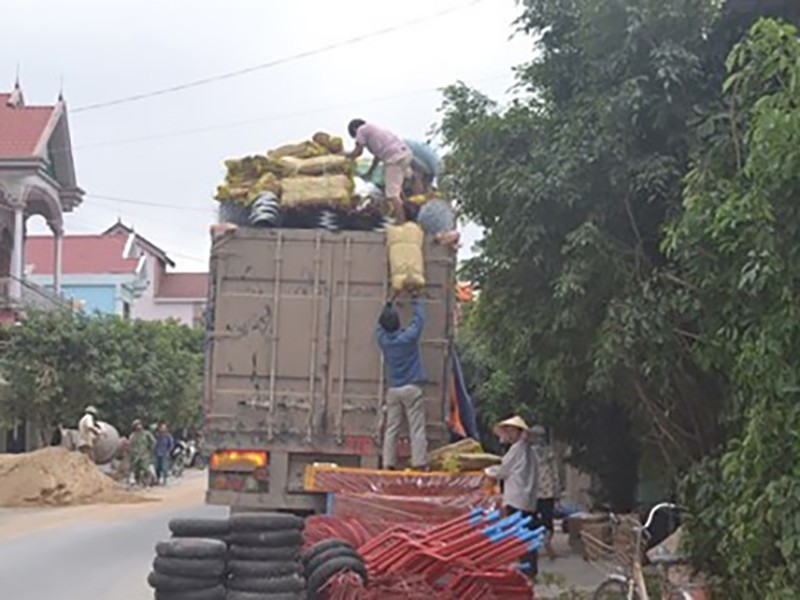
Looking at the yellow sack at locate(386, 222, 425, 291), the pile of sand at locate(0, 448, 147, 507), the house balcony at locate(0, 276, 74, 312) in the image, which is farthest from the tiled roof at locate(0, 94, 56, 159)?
the yellow sack at locate(386, 222, 425, 291)

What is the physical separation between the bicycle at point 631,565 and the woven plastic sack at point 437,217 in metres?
3.18

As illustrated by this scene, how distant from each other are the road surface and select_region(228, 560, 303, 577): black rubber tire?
12.5ft

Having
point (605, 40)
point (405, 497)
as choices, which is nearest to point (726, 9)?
point (605, 40)

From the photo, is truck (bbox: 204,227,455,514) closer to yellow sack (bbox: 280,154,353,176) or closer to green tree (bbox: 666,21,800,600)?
yellow sack (bbox: 280,154,353,176)

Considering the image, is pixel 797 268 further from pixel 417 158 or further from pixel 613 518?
pixel 417 158

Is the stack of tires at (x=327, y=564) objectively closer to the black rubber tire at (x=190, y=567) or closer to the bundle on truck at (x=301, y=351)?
the black rubber tire at (x=190, y=567)

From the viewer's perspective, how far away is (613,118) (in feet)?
30.0

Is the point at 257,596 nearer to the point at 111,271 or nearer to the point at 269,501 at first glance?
the point at 269,501

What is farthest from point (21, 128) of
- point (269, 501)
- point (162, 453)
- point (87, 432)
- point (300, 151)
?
point (269, 501)

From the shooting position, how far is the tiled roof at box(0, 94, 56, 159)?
3453 centimetres

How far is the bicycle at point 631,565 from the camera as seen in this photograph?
8.02m

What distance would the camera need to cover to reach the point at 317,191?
11492 mm

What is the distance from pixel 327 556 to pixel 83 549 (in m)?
8.39

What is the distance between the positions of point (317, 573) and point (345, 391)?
9.14 ft
